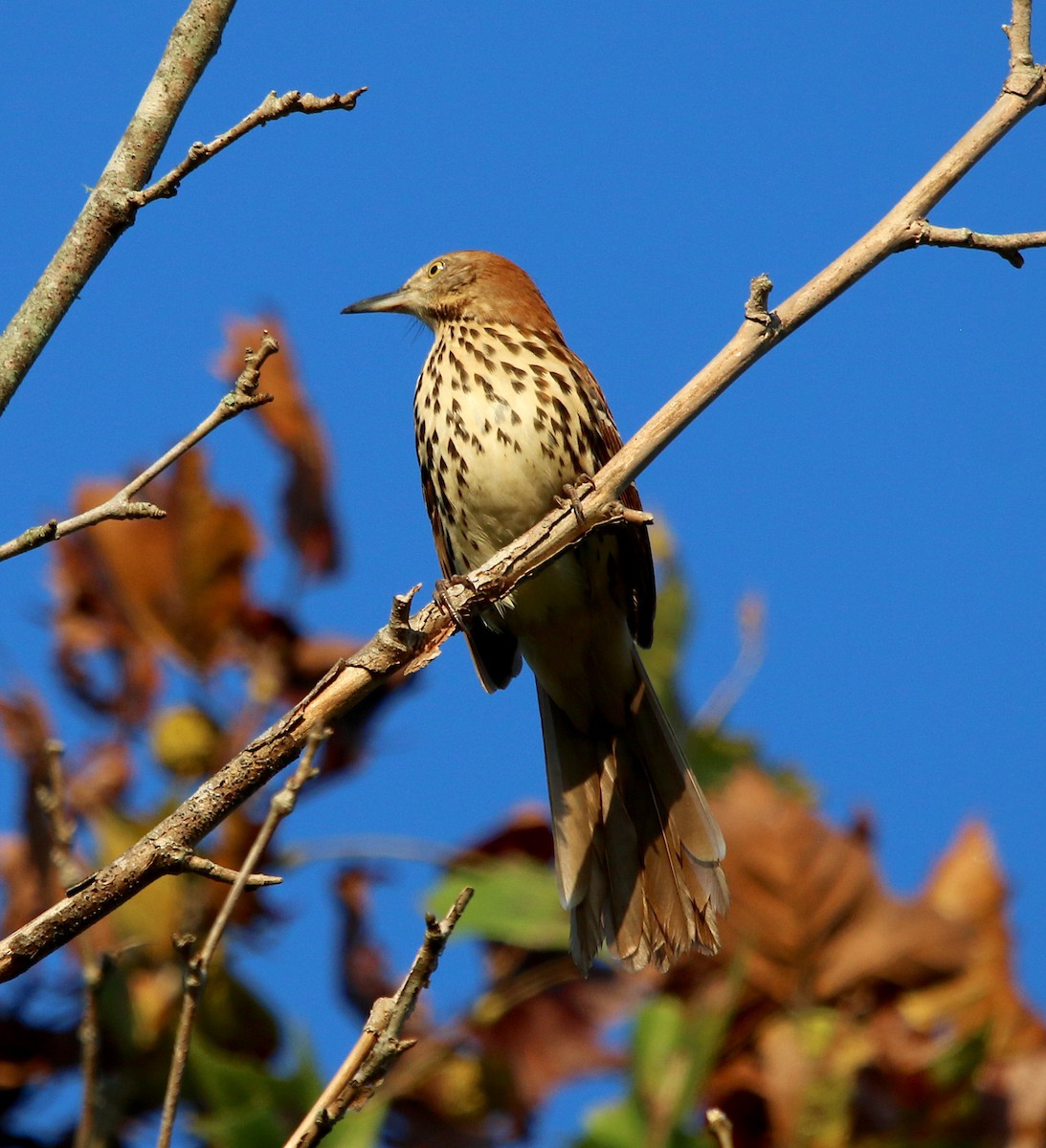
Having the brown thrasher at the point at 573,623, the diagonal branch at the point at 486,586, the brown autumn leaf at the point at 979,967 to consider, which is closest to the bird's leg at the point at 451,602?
the diagonal branch at the point at 486,586

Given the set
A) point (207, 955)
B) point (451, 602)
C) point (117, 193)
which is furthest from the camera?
point (451, 602)

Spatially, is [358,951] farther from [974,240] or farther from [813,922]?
[974,240]

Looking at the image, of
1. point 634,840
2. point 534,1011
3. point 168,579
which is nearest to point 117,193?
point 634,840

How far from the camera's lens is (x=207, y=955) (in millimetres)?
1984

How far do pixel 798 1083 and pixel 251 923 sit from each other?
5.45 feet

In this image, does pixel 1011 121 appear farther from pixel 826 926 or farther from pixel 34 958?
pixel 826 926

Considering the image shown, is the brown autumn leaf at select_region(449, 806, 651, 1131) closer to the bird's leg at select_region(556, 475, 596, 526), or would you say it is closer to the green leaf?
the green leaf

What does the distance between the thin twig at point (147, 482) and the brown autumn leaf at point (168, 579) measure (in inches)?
101

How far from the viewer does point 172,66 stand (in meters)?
2.59

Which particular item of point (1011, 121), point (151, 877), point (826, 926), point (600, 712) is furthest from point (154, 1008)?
point (1011, 121)

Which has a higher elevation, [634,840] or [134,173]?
[134,173]

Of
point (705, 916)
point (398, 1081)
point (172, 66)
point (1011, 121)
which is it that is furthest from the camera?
point (398, 1081)

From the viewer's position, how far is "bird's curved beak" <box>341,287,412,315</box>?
17.6ft

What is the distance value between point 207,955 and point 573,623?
2804 millimetres
